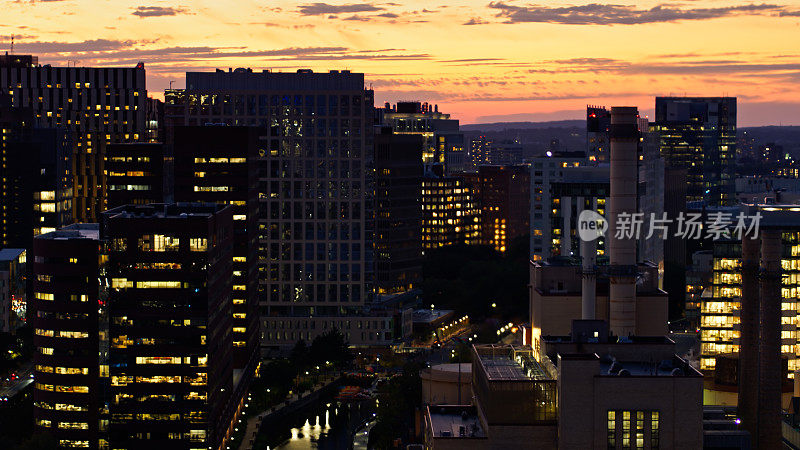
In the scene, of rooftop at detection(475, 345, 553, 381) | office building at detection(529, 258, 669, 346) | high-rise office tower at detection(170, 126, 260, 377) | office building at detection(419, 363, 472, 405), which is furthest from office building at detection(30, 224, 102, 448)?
rooftop at detection(475, 345, 553, 381)

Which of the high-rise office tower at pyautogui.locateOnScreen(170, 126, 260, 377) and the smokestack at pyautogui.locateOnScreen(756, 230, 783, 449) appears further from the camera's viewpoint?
the high-rise office tower at pyautogui.locateOnScreen(170, 126, 260, 377)

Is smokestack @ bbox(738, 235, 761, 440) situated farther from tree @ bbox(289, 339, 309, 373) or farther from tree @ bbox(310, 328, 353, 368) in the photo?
tree @ bbox(310, 328, 353, 368)

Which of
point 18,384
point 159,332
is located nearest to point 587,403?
point 159,332

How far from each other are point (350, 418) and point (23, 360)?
47.4m

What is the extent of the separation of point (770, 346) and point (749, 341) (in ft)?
9.78

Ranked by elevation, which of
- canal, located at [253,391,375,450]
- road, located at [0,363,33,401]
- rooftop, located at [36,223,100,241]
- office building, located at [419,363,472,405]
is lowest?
canal, located at [253,391,375,450]

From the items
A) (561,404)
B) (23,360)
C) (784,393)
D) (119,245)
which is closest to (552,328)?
(784,393)

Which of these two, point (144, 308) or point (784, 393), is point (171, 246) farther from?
point (784, 393)

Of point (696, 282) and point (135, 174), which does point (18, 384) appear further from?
point (696, 282)

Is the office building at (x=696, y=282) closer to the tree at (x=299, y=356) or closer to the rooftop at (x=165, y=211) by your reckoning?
the tree at (x=299, y=356)

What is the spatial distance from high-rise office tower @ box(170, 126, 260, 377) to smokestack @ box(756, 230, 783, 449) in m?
67.1

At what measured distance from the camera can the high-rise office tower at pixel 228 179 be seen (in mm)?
167375

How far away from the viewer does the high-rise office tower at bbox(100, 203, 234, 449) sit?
126312 mm

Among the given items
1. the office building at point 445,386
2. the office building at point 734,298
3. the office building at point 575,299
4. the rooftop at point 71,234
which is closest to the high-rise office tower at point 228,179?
the rooftop at point 71,234
